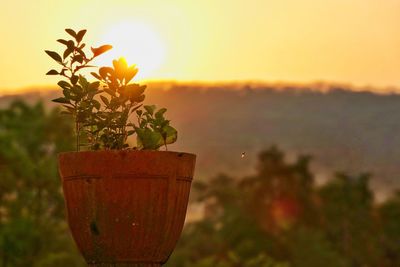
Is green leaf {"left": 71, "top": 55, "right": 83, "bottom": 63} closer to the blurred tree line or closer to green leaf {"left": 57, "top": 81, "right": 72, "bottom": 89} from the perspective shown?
green leaf {"left": 57, "top": 81, "right": 72, "bottom": 89}

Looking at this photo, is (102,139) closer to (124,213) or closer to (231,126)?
(124,213)

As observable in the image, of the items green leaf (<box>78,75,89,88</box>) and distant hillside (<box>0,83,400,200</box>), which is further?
distant hillside (<box>0,83,400,200</box>)

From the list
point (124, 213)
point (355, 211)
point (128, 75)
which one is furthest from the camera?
point (355, 211)

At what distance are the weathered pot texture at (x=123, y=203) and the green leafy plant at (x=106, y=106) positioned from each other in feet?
1.13

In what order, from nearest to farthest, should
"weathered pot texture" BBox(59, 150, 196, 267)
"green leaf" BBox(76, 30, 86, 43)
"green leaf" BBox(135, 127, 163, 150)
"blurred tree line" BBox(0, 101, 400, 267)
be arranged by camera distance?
"weathered pot texture" BBox(59, 150, 196, 267), "green leaf" BBox(135, 127, 163, 150), "green leaf" BBox(76, 30, 86, 43), "blurred tree line" BBox(0, 101, 400, 267)

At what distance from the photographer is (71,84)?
6609 millimetres

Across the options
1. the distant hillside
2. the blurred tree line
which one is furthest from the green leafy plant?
the distant hillside

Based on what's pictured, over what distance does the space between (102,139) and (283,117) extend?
106 m

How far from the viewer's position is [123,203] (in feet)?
20.0

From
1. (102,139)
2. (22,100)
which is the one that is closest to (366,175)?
(22,100)

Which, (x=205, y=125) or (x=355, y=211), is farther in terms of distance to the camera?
(x=205, y=125)

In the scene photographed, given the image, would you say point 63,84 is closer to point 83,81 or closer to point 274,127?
point 83,81

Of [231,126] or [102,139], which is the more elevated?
[102,139]

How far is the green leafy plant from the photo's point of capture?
652 centimetres
